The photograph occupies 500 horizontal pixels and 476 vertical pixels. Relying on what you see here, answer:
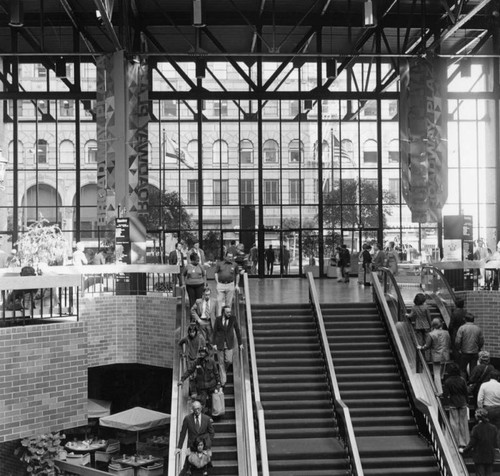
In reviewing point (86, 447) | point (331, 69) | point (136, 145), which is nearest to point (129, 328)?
point (86, 447)

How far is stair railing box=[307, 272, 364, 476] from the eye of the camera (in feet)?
39.7

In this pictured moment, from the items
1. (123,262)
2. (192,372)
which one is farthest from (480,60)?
(192,372)

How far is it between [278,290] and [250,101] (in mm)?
11531

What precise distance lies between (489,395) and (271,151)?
20.8 metres

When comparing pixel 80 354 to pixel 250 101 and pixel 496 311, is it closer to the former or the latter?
pixel 496 311

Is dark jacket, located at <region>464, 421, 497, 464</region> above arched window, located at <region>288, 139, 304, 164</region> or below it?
below

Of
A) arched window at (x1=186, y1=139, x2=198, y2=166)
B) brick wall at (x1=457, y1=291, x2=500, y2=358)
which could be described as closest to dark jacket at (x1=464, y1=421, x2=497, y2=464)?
brick wall at (x1=457, y1=291, x2=500, y2=358)

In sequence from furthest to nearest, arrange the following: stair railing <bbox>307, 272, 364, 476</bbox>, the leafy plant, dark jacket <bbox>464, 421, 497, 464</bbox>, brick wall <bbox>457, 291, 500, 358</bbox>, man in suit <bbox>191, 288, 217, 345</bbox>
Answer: brick wall <bbox>457, 291, 500, 358</bbox> → the leafy plant → man in suit <bbox>191, 288, 217, 345</bbox> → stair railing <bbox>307, 272, 364, 476</bbox> → dark jacket <bbox>464, 421, 497, 464</bbox>

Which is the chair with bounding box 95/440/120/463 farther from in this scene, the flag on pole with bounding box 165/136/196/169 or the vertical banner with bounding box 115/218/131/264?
the flag on pole with bounding box 165/136/196/169

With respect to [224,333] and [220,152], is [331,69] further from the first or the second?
[224,333]

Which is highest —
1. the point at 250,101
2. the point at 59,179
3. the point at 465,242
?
the point at 250,101

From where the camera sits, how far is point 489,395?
12.2m

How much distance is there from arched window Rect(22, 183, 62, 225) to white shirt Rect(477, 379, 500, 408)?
22.8 metres

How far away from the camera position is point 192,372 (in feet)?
44.8
